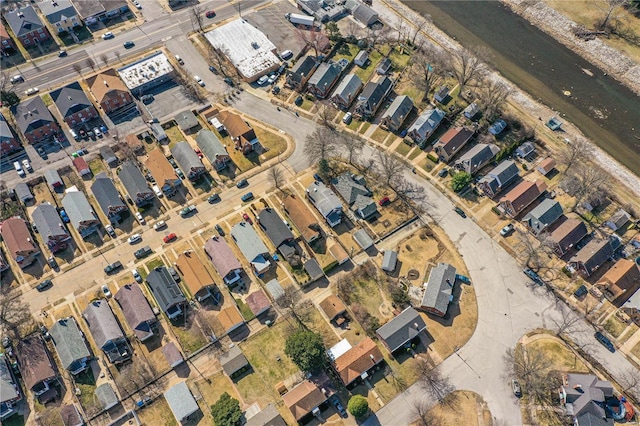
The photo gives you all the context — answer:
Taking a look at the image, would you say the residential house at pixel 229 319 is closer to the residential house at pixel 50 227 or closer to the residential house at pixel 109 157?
the residential house at pixel 50 227

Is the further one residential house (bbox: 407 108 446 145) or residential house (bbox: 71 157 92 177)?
residential house (bbox: 407 108 446 145)

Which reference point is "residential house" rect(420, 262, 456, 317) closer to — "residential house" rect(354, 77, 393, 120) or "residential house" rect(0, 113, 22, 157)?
"residential house" rect(354, 77, 393, 120)

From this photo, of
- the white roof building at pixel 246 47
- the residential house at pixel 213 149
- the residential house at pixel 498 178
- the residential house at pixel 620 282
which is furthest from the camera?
the white roof building at pixel 246 47

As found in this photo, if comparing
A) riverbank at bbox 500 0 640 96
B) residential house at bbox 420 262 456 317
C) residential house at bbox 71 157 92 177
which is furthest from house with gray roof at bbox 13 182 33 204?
riverbank at bbox 500 0 640 96

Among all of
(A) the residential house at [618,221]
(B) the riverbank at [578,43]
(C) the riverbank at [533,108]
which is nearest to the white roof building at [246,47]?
(C) the riverbank at [533,108]

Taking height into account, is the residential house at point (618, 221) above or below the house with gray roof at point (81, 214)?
below

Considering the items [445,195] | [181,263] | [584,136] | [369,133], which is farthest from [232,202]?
[584,136]
